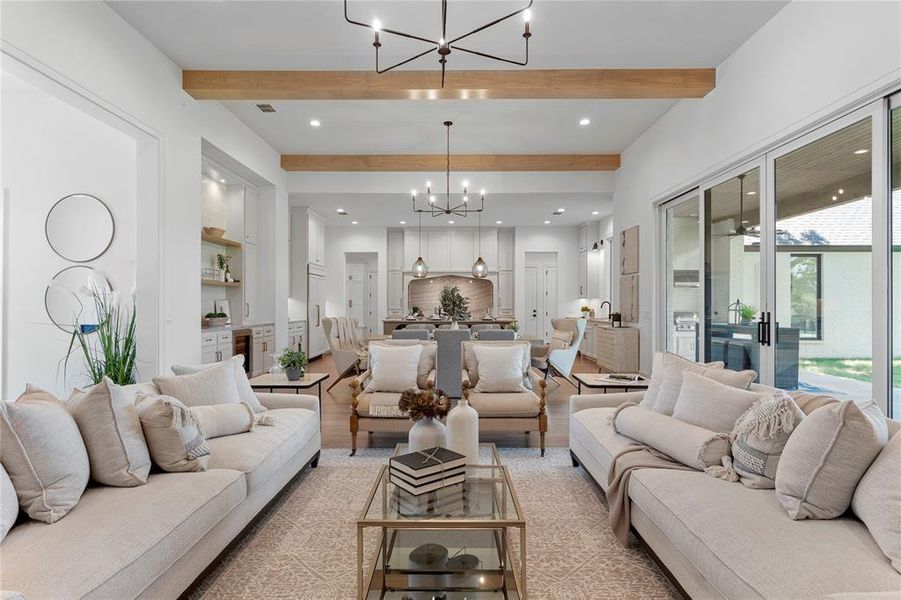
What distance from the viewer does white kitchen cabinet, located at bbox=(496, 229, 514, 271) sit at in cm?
1101

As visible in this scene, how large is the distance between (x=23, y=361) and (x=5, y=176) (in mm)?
1660

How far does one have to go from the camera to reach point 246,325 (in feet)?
20.6

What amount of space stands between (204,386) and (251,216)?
4.63m

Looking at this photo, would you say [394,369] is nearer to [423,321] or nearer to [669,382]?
[669,382]

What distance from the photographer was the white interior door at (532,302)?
1104 centimetres

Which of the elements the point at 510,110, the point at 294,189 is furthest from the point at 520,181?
the point at 294,189

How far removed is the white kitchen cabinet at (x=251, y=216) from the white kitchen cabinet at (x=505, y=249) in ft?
18.8

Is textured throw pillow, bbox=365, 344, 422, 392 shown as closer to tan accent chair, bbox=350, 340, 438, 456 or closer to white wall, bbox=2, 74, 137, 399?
tan accent chair, bbox=350, 340, 438, 456

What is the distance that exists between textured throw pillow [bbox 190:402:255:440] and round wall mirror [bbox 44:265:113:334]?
247cm

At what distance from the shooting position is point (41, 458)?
5.34ft

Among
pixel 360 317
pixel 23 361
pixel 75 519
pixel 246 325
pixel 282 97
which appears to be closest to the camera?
pixel 75 519

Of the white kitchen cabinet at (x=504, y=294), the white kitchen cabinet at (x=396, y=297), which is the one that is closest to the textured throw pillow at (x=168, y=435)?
the white kitchen cabinet at (x=396, y=297)

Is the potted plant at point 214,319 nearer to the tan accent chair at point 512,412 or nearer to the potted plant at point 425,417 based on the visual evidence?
the tan accent chair at point 512,412

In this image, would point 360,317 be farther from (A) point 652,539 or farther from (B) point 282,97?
(A) point 652,539
